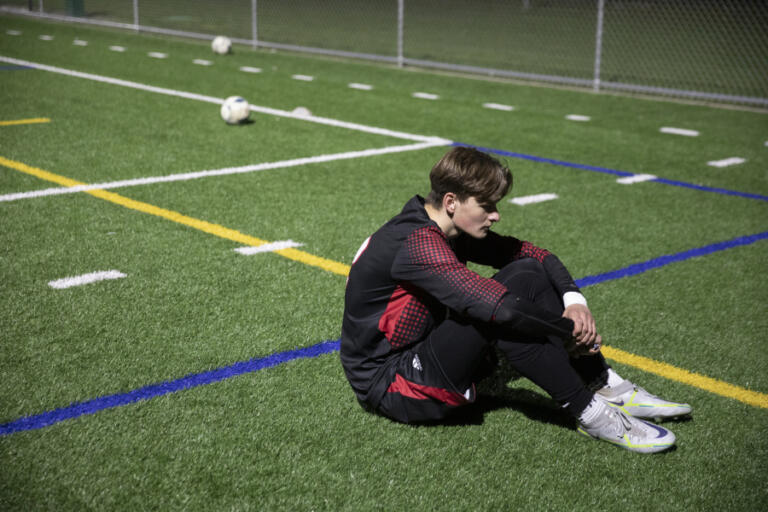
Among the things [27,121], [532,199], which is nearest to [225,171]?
[532,199]

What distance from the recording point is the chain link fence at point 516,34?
14.5 metres

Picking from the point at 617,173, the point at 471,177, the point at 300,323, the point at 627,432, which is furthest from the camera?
the point at 617,173

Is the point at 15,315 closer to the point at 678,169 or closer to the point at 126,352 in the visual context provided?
the point at 126,352

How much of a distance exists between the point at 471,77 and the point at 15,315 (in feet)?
36.9

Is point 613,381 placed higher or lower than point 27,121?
lower

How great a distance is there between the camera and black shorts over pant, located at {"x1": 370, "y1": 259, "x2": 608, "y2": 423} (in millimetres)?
2998

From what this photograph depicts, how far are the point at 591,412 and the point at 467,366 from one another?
514 mm

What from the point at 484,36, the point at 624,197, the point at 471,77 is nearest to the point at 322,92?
the point at 471,77

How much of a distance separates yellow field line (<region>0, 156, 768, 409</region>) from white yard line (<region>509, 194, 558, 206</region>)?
80.0 inches

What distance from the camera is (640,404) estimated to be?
334cm

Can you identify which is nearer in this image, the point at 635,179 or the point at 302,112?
the point at 635,179

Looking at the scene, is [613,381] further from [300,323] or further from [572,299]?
[300,323]

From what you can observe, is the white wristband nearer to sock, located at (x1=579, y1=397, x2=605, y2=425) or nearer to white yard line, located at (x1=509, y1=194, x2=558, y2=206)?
sock, located at (x1=579, y1=397, x2=605, y2=425)

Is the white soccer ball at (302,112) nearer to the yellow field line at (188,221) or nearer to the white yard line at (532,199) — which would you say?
the yellow field line at (188,221)
